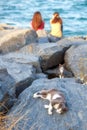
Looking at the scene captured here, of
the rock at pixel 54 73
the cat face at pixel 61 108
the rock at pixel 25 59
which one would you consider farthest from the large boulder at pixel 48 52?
the cat face at pixel 61 108

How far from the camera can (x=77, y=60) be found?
494 inches

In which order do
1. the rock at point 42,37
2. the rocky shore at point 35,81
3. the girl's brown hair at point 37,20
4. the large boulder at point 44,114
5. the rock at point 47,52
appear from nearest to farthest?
1. the large boulder at point 44,114
2. the rocky shore at point 35,81
3. the rock at point 47,52
4. the rock at point 42,37
5. the girl's brown hair at point 37,20

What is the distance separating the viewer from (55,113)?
7816 mm

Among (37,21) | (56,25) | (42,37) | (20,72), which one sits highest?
(20,72)

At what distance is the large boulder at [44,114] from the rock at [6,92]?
0.33ft

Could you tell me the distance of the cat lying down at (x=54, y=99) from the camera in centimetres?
781

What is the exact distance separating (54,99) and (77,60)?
15.4 feet

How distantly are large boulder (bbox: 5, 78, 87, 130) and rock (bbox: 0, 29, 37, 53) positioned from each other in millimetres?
4272

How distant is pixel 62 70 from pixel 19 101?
3.76 metres

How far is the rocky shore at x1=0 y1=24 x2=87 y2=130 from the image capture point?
760 cm

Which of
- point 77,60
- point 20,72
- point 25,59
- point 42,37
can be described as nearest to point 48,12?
point 42,37

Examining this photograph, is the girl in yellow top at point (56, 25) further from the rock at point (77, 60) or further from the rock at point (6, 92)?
the rock at point (6, 92)

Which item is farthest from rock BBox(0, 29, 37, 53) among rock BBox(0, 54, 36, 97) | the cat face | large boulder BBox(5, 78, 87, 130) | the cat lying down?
the cat face

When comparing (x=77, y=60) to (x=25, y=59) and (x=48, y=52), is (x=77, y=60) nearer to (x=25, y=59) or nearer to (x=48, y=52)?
(x=48, y=52)
